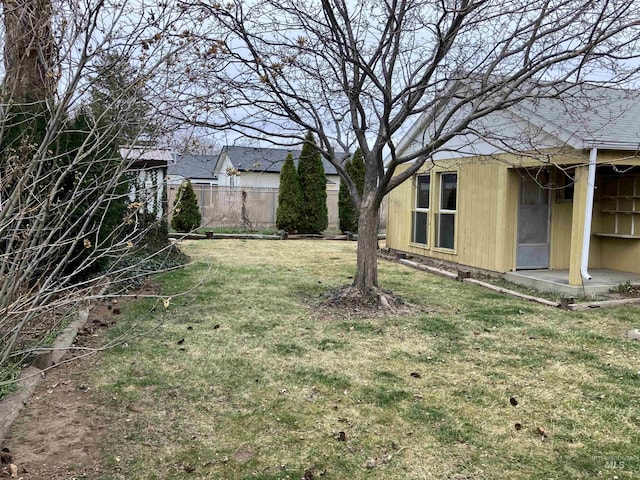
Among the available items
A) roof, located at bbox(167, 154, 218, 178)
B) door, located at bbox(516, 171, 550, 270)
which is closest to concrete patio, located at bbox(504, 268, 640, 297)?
door, located at bbox(516, 171, 550, 270)

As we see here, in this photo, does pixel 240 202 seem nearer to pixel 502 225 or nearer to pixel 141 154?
pixel 502 225

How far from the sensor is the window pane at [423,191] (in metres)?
11.0

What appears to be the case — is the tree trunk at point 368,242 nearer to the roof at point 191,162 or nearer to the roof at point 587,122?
the roof at point 191,162

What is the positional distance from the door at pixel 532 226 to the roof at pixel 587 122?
47.7 inches

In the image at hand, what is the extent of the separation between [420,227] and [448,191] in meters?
1.27

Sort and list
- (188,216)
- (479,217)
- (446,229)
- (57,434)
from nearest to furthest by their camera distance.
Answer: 1. (57,434)
2. (479,217)
3. (446,229)
4. (188,216)

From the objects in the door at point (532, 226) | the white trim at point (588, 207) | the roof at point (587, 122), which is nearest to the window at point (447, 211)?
the door at point (532, 226)

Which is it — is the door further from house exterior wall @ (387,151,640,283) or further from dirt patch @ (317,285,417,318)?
dirt patch @ (317,285,417,318)

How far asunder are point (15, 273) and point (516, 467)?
2802 millimetres

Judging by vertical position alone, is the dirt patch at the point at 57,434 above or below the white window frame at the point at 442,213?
below

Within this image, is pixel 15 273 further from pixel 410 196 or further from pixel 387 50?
pixel 410 196

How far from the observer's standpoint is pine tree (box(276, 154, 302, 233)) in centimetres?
1745

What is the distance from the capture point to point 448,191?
1034cm

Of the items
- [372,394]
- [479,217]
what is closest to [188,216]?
[479,217]
